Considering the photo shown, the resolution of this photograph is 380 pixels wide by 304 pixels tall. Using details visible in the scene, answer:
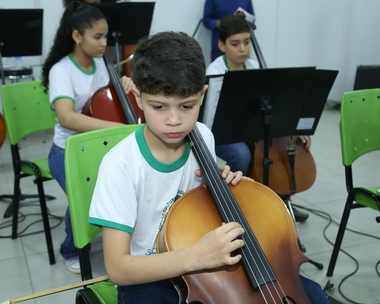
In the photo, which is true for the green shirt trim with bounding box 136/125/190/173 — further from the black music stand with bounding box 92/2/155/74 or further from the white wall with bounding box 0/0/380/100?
the white wall with bounding box 0/0/380/100

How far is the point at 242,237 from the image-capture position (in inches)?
39.4

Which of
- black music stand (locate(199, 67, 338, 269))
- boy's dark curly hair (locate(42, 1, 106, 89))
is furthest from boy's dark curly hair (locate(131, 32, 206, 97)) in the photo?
boy's dark curly hair (locate(42, 1, 106, 89))

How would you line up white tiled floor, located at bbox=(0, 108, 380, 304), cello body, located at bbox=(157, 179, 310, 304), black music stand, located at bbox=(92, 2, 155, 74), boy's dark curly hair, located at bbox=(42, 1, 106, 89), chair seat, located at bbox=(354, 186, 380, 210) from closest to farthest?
cello body, located at bbox=(157, 179, 310, 304)
chair seat, located at bbox=(354, 186, 380, 210)
white tiled floor, located at bbox=(0, 108, 380, 304)
boy's dark curly hair, located at bbox=(42, 1, 106, 89)
black music stand, located at bbox=(92, 2, 155, 74)

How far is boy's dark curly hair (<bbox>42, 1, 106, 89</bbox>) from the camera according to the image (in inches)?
82.4

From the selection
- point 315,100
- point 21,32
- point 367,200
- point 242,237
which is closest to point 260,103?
point 315,100

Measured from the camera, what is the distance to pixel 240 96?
1817 mm

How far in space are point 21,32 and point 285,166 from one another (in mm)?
2163

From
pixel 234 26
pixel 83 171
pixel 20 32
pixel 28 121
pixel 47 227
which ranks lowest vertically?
pixel 47 227

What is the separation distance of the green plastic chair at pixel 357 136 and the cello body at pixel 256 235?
857mm

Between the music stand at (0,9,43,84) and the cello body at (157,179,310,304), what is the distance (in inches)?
97.8

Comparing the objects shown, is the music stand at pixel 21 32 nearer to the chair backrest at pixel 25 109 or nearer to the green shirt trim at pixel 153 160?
the chair backrest at pixel 25 109

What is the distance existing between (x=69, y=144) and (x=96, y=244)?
3.87 ft

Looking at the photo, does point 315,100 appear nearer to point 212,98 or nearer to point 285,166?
point 285,166

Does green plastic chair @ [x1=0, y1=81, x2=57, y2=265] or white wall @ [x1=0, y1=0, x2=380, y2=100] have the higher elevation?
white wall @ [x1=0, y1=0, x2=380, y2=100]
